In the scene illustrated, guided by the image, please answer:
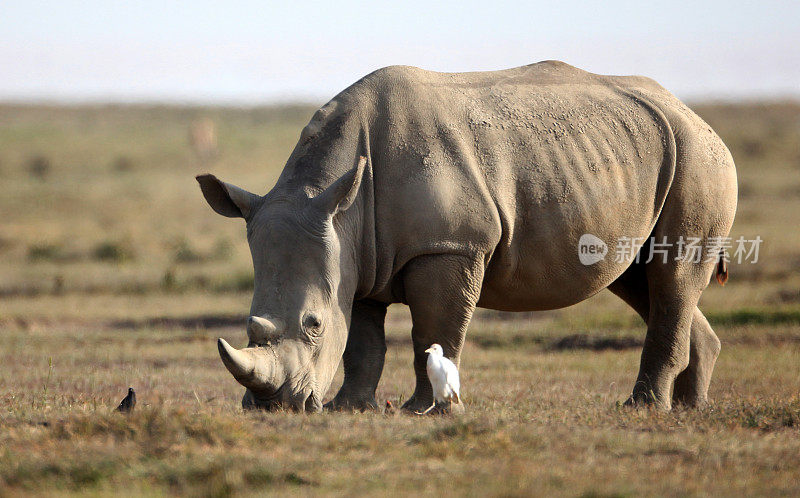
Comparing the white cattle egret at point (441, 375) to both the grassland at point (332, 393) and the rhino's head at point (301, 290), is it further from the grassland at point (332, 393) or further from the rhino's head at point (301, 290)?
the rhino's head at point (301, 290)

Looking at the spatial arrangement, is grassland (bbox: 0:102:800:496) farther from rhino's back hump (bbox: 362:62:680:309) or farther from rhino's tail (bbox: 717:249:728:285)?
rhino's back hump (bbox: 362:62:680:309)

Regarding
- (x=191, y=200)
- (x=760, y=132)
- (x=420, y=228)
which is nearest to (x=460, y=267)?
(x=420, y=228)

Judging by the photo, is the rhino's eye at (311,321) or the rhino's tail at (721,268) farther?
the rhino's tail at (721,268)

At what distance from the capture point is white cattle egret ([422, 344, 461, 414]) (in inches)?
266

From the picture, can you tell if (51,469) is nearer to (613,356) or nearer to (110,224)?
(613,356)

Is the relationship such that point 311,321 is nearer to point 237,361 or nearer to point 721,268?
point 237,361

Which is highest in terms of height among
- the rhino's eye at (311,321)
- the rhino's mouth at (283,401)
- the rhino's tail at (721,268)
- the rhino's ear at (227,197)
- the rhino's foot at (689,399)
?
the rhino's ear at (227,197)

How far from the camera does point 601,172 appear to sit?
7.67 metres

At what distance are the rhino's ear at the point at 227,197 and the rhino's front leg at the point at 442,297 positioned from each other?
109cm

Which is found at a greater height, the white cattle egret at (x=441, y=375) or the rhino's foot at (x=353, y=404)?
the white cattle egret at (x=441, y=375)

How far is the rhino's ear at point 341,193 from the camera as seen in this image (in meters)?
6.68

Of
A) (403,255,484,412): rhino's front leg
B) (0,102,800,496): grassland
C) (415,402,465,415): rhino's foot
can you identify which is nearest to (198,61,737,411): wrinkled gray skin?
(403,255,484,412): rhino's front leg

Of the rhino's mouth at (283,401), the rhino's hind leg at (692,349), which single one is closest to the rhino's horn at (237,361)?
the rhino's mouth at (283,401)

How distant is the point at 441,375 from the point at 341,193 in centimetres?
127
